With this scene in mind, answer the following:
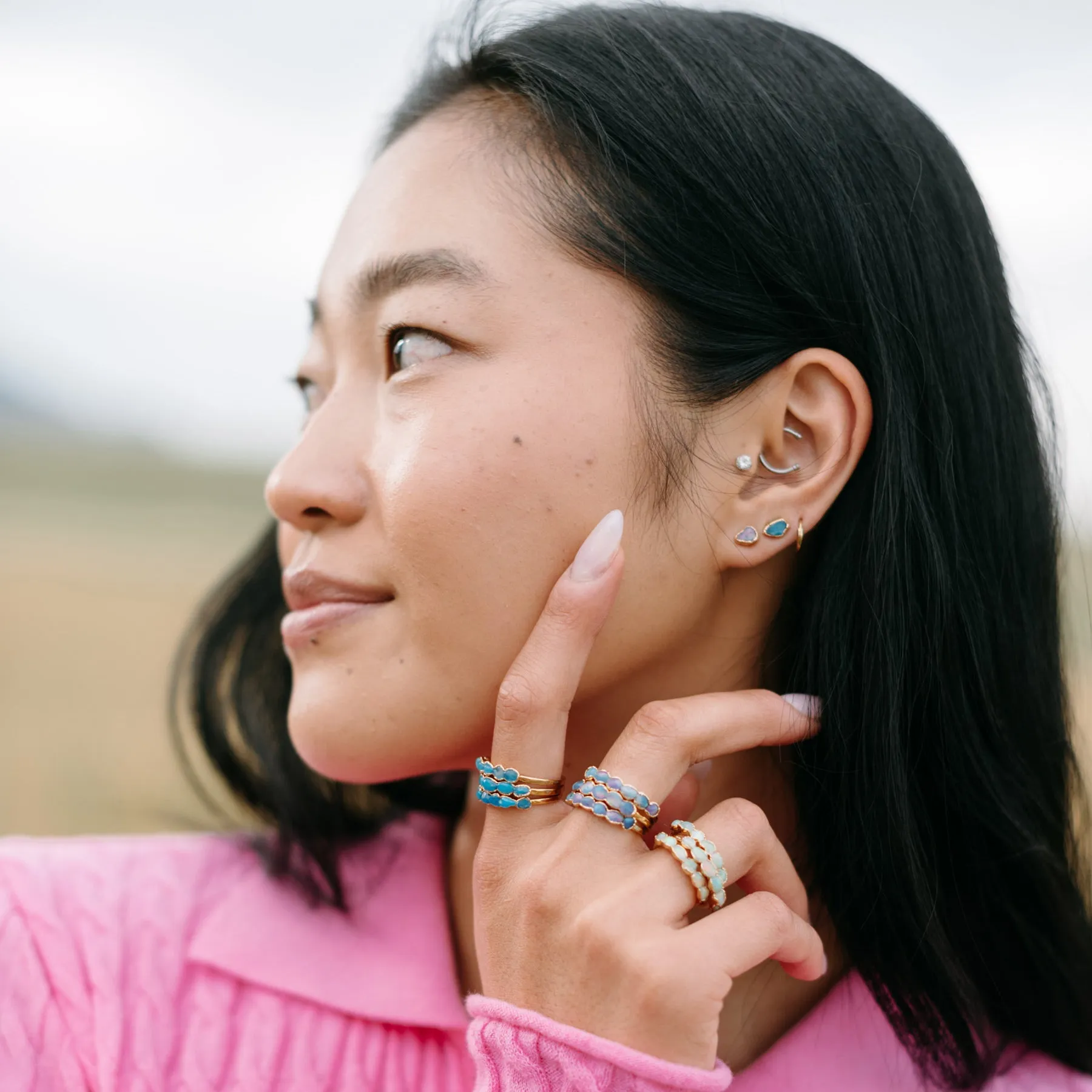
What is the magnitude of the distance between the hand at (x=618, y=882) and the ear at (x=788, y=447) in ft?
0.67

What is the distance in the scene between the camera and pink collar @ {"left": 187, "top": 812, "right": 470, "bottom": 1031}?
1.49 metres

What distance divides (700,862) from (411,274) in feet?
2.89

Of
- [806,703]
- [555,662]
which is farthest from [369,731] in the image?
[806,703]

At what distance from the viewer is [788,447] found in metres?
1.47

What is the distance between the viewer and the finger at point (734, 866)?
1202mm

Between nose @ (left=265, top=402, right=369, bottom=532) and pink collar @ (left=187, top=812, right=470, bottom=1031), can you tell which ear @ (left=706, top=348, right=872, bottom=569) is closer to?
nose @ (left=265, top=402, right=369, bottom=532)

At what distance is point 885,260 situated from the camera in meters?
1.47

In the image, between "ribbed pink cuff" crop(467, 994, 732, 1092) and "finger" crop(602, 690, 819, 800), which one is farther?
"finger" crop(602, 690, 819, 800)

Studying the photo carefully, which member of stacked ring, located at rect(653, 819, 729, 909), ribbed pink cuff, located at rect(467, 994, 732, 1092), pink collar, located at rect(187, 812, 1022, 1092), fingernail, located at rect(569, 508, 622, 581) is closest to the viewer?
ribbed pink cuff, located at rect(467, 994, 732, 1092)

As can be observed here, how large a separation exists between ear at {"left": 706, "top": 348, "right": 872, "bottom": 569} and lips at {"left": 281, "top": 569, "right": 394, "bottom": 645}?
0.50 metres

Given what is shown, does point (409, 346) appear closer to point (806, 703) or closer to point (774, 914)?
point (806, 703)

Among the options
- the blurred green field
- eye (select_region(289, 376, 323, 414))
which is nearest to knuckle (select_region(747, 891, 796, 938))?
eye (select_region(289, 376, 323, 414))

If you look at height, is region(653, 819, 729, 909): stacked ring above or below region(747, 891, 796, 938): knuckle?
above

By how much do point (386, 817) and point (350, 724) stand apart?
60 centimetres
